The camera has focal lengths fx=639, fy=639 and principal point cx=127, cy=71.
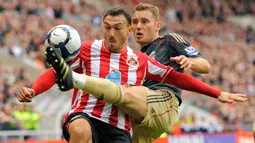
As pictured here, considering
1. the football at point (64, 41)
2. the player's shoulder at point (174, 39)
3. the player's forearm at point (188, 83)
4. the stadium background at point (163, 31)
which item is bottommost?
the stadium background at point (163, 31)

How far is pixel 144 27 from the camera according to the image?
771 cm

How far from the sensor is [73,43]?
5992mm

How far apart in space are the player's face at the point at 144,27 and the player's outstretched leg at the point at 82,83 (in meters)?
1.63

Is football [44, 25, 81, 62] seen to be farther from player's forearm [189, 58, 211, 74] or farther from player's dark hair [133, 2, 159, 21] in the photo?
player's dark hair [133, 2, 159, 21]

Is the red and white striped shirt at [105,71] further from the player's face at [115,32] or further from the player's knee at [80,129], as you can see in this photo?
the player's knee at [80,129]

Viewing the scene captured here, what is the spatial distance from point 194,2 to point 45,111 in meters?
16.9

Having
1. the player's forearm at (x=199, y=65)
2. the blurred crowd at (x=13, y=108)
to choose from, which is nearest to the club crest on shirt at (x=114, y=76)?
the player's forearm at (x=199, y=65)

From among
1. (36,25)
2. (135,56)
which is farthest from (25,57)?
(135,56)

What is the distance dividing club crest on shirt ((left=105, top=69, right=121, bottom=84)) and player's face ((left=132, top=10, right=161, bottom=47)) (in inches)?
47.6

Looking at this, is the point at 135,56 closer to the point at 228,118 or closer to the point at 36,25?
the point at 36,25

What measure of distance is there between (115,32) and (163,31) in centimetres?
1924

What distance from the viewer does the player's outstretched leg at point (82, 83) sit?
5453 mm

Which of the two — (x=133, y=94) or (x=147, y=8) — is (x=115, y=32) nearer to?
(x=133, y=94)

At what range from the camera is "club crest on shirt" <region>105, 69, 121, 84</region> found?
654 centimetres
